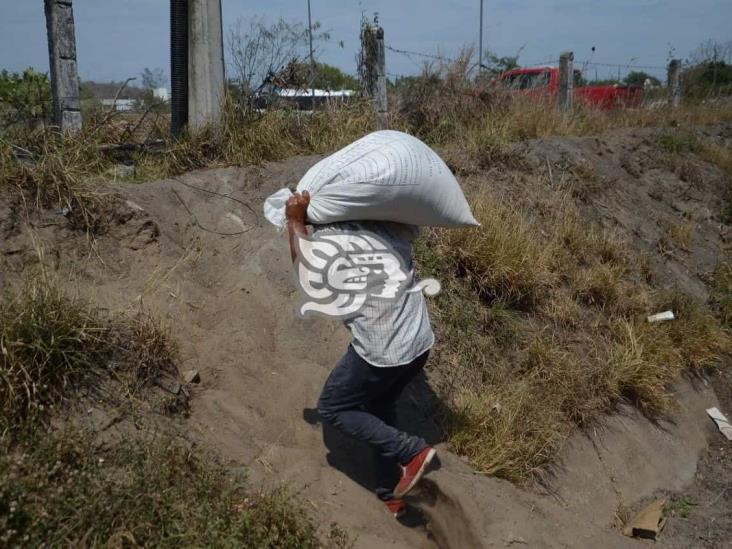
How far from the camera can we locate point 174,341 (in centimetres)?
386

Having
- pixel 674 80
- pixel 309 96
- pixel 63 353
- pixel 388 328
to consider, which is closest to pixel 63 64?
pixel 309 96

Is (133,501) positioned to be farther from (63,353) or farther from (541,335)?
(541,335)

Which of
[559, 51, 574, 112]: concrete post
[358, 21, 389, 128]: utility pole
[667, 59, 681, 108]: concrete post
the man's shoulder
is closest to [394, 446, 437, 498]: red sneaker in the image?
the man's shoulder

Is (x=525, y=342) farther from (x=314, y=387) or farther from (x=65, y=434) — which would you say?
(x=65, y=434)

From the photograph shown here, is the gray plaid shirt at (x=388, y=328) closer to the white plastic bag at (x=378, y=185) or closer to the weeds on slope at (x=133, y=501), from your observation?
the white plastic bag at (x=378, y=185)

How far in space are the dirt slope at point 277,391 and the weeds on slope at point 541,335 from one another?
0.21 m

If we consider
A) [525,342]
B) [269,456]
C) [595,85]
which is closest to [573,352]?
[525,342]

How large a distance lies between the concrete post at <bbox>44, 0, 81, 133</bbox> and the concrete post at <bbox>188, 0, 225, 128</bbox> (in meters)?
0.97

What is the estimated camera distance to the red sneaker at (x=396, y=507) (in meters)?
3.50

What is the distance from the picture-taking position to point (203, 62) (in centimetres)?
618

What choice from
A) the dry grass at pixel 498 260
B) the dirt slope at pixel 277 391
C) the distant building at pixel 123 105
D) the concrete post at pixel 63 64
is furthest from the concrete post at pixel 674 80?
the concrete post at pixel 63 64

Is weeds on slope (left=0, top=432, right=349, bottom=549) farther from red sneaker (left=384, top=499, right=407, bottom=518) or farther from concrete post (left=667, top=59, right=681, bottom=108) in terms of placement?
concrete post (left=667, top=59, right=681, bottom=108)

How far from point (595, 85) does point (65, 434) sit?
48.8 feet

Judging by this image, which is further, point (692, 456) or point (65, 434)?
point (692, 456)
